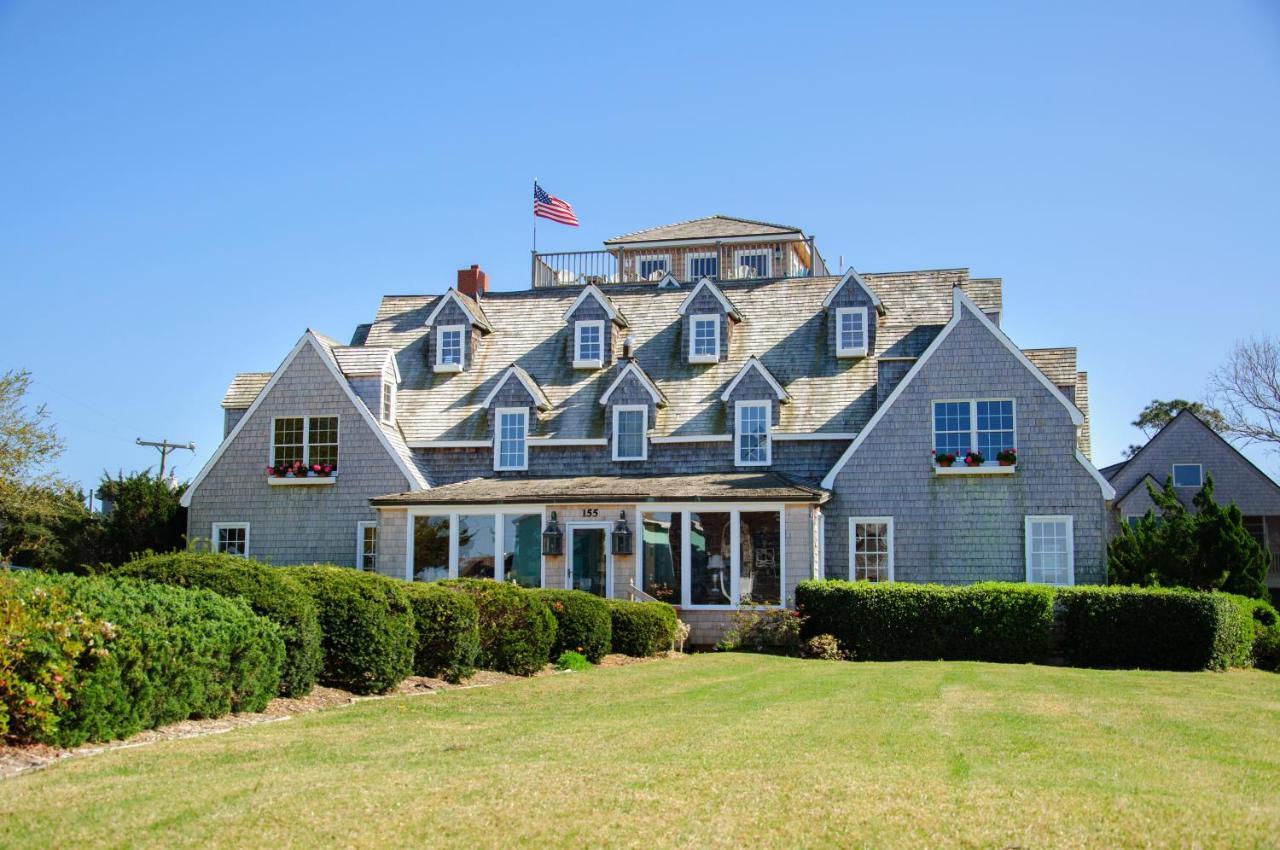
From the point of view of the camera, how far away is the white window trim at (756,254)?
4603cm

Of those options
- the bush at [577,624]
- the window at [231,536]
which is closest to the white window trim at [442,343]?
the window at [231,536]

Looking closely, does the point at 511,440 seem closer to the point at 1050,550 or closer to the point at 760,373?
the point at 760,373

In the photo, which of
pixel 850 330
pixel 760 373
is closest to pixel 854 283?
pixel 850 330

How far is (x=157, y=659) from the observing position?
12.3 m

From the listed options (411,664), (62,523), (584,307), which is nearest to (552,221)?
(584,307)

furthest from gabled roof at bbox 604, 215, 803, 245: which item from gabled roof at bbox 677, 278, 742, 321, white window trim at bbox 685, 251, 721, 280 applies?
gabled roof at bbox 677, 278, 742, 321

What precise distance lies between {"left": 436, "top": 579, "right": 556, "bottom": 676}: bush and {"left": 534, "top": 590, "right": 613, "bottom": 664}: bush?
1308 mm

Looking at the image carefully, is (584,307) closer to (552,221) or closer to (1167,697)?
(552,221)

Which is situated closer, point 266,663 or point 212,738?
point 212,738

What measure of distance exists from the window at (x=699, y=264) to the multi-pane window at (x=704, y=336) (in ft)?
46.2

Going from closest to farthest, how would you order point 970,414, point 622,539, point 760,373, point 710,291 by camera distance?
point 622,539
point 970,414
point 760,373
point 710,291

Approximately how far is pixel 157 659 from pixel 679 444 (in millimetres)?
19747

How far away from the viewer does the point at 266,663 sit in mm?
14125

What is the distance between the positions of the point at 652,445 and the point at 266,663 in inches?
703
